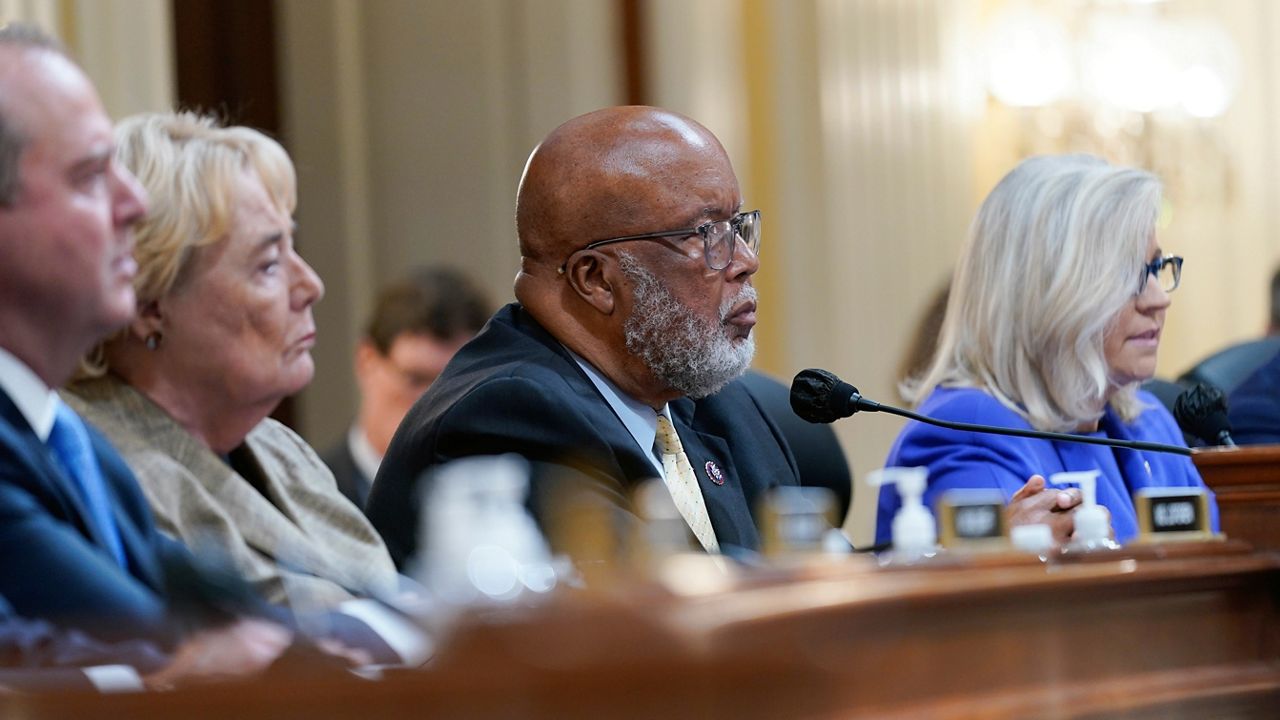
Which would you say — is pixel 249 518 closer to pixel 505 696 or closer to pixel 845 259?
pixel 505 696

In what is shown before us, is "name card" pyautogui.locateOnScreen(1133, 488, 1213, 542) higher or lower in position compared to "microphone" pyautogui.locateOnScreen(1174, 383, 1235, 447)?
higher

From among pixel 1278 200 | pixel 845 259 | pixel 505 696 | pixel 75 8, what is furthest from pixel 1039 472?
pixel 1278 200

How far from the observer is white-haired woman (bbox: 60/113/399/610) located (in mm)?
2137

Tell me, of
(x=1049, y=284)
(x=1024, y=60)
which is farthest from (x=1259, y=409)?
(x=1024, y=60)

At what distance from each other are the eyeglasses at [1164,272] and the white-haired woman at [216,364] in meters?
Answer: 1.67

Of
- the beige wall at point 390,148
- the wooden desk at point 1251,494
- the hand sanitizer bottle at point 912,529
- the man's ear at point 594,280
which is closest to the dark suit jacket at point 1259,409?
the man's ear at point 594,280

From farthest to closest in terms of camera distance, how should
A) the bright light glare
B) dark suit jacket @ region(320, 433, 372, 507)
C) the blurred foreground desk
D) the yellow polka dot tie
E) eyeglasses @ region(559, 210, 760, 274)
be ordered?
the bright light glare → dark suit jacket @ region(320, 433, 372, 507) → eyeglasses @ region(559, 210, 760, 274) → the yellow polka dot tie → the blurred foreground desk

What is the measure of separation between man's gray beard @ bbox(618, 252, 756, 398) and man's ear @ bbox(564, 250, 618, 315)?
4 cm

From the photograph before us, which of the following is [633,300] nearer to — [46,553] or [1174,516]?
[1174,516]

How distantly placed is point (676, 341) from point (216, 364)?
2.81ft

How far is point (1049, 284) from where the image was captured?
3.30 m

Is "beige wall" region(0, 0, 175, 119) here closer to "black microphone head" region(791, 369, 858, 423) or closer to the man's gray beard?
the man's gray beard

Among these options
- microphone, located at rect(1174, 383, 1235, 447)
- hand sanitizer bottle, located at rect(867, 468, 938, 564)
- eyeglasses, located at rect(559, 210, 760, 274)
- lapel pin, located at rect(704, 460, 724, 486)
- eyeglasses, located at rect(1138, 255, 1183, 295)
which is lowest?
lapel pin, located at rect(704, 460, 724, 486)

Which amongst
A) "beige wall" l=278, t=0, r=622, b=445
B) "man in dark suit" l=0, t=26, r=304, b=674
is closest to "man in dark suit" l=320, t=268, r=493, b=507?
"beige wall" l=278, t=0, r=622, b=445
